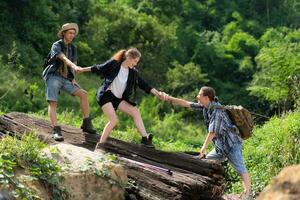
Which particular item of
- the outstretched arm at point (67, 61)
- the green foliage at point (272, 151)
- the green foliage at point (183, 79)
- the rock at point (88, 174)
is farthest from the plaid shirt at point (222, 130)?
the green foliage at point (183, 79)

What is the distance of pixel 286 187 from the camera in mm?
2635

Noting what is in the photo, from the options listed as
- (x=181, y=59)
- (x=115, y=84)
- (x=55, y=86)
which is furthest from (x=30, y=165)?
(x=181, y=59)

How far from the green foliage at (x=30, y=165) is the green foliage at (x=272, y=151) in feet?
17.3

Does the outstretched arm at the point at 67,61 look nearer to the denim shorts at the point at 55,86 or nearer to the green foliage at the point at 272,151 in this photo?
the denim shorts at the point at 55,86

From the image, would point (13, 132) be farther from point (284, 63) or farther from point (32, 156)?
point (284, 63)

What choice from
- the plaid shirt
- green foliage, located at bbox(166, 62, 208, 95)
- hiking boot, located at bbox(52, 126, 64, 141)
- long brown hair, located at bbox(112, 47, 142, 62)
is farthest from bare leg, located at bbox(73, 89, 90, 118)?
green foliage, located at bbox(166, 62, 208, 95)

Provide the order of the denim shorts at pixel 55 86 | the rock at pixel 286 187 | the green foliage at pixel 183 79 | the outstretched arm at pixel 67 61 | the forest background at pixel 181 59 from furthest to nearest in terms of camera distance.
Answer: the green foliage at pixel 183 79 < the forest background at pixel 181 59 < the denim shorts at pixel 55 86 < the outstretched arm at pixel 67 61 < the rock at pixel 286 187

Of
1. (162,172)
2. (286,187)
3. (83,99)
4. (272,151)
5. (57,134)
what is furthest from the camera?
(272,151)

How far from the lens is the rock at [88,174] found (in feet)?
21.9

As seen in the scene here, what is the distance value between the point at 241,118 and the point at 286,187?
5643 mm

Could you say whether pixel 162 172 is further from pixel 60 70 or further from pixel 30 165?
pixel 60 70

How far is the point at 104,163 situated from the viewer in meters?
7.15

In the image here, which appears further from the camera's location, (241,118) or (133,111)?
(133,111)

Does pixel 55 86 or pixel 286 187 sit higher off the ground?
pixel 286 187
